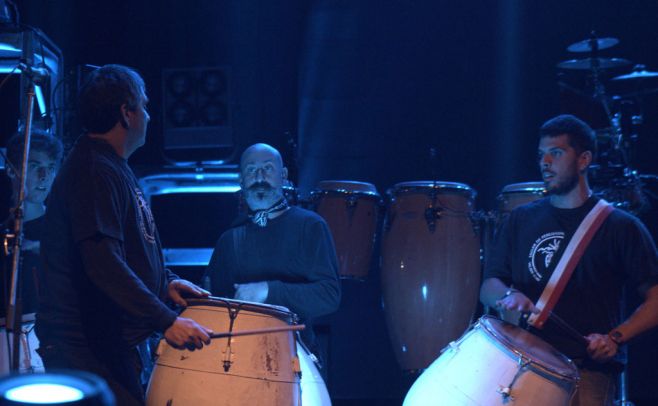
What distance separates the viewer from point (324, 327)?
16.8 ft

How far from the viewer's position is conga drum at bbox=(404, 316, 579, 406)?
314cm

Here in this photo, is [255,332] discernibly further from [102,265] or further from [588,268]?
[588,268]

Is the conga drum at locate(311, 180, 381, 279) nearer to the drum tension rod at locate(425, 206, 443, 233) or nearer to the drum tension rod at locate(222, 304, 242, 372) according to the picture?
the drum tension rod at locate(425, 206, 443, 233)

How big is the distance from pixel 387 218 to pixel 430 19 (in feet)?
6.07

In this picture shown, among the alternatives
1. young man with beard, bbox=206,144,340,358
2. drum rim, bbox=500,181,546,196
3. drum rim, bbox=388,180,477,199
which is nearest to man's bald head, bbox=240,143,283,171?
young man with beard, bbox=206,144,340,358

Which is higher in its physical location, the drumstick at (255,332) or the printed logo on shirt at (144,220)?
the printed logo on shirt at (144,220)

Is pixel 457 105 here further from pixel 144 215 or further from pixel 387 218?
pixel 144 215

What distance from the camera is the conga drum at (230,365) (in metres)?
2.76

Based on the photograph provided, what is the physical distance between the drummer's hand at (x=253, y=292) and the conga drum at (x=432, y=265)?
1.48 m

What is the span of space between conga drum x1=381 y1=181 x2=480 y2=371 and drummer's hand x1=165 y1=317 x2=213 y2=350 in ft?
9.40

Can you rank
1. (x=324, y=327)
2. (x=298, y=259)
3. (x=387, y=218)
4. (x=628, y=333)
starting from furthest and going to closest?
(x=387, y=218) < (x=324, y=327) < (x=298, y=259) < (x=628, y=333)

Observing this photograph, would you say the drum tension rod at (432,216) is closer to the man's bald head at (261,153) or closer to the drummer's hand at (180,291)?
the man's bald head at (261,153)

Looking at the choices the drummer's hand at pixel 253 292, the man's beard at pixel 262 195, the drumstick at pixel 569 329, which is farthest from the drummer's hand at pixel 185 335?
the man's beard at pixel 262 195

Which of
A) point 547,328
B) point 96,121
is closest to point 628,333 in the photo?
point 547,328
